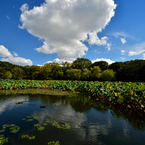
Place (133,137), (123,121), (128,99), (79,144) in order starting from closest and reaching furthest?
(79,144)
(133,137)
(123,121)
(128,99)

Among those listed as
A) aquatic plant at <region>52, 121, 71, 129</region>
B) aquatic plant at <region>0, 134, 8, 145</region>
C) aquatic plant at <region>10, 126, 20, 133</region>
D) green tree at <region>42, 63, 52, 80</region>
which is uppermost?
green tree at <region>42, 63, 52, 80</region>

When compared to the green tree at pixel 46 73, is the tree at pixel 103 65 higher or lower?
higher

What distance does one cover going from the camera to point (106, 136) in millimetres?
3166

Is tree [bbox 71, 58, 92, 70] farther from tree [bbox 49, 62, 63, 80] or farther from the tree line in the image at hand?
tree [bbox 49, 62, 63, 80]

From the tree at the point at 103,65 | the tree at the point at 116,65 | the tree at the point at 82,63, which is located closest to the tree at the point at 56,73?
the tree at the point at 82,63

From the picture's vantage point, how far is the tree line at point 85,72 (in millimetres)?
34412

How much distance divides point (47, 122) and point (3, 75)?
38.9m

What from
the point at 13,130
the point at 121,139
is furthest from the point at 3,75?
the point at 121,139

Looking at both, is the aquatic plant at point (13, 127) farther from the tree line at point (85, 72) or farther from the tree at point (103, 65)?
the tree at point (103, 65)

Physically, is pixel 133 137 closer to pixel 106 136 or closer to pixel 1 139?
pixel 106 136

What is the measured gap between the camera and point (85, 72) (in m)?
43.0

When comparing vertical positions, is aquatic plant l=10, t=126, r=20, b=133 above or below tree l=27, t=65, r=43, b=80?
below

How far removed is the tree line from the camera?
3441 cm

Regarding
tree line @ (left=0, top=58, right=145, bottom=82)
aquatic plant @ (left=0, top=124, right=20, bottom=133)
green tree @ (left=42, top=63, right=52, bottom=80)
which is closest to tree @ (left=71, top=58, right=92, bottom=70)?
tree line @ (left=0, top=58, right=145, bottom=82)
